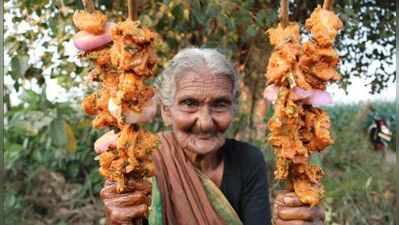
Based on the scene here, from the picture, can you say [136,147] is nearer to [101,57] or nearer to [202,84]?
[101,57]

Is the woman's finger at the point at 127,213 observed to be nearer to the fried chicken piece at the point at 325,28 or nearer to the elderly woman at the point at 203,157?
the elderly woman at the point at 203,157

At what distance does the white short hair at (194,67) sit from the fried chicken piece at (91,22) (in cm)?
48

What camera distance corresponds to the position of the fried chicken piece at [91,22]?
1.48 metres

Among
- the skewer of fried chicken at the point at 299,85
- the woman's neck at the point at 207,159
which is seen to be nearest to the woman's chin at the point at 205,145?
the woman's neck at the point at 207,159

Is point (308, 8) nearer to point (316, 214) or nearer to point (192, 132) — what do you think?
point (192, 132)

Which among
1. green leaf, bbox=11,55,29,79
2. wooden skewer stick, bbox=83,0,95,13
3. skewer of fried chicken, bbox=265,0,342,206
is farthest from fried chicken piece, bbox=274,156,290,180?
green leaf, bbox=11,55,29,79

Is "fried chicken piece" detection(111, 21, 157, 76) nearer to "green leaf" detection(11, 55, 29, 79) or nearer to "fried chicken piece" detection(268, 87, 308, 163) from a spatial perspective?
"fried chicken piece" detection(268, 87, 308, 163)

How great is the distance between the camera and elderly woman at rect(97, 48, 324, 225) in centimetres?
188

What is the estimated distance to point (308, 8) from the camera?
135 inches

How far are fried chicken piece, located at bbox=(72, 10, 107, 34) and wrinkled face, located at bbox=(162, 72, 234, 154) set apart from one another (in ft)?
1.53

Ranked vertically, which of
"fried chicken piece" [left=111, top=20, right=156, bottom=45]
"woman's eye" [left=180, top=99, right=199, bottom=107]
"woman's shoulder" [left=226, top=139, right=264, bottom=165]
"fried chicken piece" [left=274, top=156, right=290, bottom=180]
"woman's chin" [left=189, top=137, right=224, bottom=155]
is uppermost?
"fried chicken piece" [left=111, top=20, right=156, bottom=45]

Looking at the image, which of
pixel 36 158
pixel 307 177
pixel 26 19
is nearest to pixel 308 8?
pixel 26 19

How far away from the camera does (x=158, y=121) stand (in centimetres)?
423

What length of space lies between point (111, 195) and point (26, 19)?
2170 millimetres
